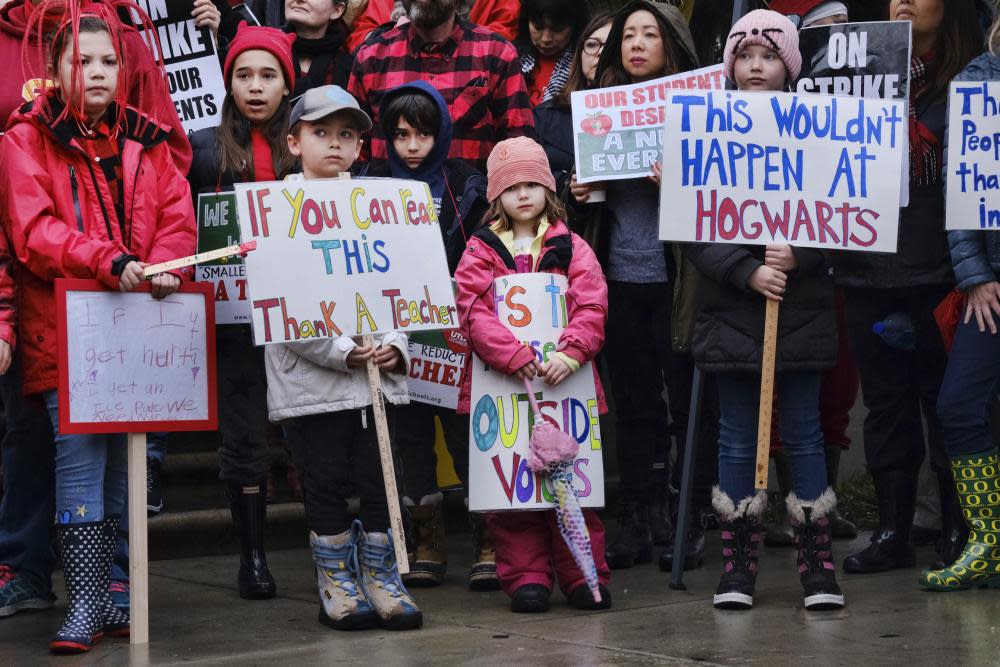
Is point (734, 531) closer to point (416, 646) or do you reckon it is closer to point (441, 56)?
point (416, 646)

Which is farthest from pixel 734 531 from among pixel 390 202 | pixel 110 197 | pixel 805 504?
pixel 110 197

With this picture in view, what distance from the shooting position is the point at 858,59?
19.8 ft

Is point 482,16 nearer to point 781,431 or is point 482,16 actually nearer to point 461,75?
point 461,75

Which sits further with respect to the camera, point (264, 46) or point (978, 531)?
point (264, 46)

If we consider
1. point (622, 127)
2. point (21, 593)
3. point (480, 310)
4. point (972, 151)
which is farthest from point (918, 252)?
point (21, 593)

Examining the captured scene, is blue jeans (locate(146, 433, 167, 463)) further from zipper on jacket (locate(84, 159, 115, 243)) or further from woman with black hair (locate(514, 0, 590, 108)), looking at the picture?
woman with black hair (locate(514, 0, 590, 108))

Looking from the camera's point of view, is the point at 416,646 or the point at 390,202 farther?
the point at 390,202

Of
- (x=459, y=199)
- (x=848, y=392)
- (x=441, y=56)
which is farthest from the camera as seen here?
(x=848, y=392)

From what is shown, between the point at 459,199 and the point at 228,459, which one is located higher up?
the point at 459,199

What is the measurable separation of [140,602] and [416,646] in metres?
0.94

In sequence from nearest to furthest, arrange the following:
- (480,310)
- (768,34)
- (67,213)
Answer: (67,213) < (768,34) < (480,310)

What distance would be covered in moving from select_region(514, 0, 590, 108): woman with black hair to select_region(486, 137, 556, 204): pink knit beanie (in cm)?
156

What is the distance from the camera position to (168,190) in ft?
18.0

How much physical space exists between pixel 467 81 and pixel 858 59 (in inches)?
66.2
